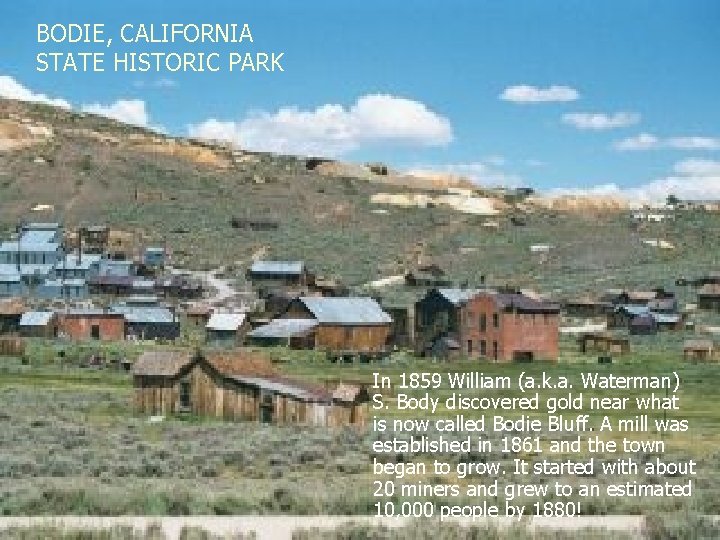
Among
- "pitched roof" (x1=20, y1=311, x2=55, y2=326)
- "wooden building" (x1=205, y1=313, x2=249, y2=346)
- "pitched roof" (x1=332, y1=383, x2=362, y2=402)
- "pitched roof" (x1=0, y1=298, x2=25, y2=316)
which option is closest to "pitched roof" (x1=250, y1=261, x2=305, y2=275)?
"wooden building" (x1=205, y1=313, x2=249, y2=346)

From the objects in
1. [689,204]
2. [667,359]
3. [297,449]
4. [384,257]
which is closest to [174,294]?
[384,257]

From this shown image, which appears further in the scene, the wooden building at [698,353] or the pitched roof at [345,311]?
the pitched roof at [345,311]

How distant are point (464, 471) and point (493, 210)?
12956cm

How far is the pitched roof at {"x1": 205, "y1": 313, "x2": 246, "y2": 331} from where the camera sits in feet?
275

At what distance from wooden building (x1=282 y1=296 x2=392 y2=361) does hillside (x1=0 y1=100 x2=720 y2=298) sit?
3490 cm

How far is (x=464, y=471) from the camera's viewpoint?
30625 millimetres

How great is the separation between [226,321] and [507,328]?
1862 centimetres

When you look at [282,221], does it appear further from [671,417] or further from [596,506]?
[596,506]

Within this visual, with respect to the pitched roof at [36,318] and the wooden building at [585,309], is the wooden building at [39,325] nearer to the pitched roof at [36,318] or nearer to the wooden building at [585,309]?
the pitched roof at [36,318]

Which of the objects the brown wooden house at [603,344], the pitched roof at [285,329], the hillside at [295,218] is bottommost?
the brown wooden house at [603,344]

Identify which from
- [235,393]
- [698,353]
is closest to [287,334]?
[698,353]

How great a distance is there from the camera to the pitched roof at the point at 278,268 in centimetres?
11072

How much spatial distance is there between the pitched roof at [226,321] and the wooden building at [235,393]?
3589cm

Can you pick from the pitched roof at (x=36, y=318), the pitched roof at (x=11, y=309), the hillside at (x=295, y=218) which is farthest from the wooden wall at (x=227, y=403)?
the hillside at (x=295, y=218)
